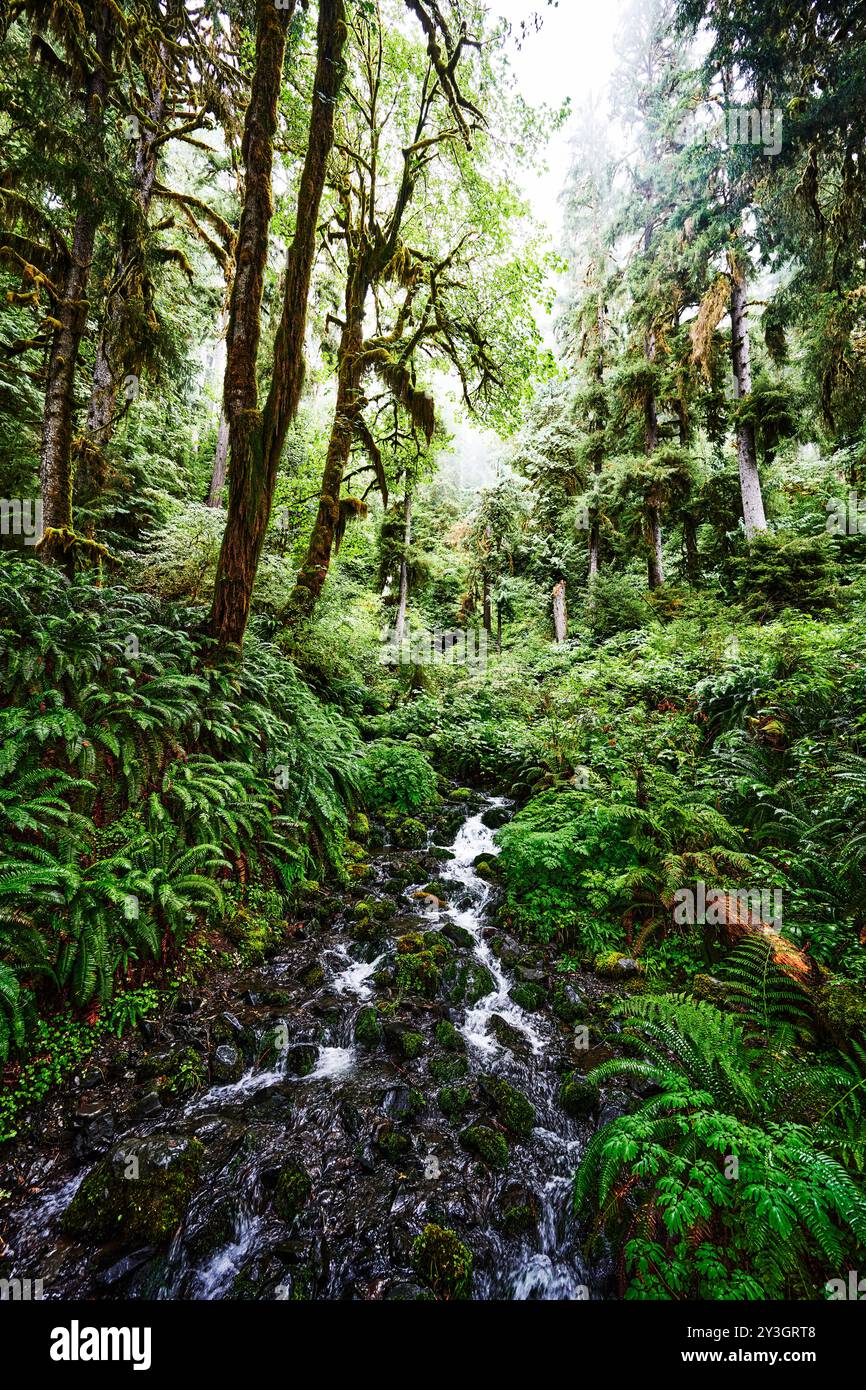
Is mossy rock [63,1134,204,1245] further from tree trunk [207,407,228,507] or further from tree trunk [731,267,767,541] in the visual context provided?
tree trunk [207,407,228,507]

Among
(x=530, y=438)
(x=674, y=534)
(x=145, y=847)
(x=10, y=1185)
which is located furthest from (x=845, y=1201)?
(x=674, y=534)

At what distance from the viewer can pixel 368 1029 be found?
4.20 m

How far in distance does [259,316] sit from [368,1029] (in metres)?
7.65

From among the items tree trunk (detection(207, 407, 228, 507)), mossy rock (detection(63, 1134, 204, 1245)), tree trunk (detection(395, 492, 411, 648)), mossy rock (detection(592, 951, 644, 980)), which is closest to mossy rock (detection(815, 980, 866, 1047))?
mossy rock (detection(592, 951, 644, 980))

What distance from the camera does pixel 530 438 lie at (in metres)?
16.1

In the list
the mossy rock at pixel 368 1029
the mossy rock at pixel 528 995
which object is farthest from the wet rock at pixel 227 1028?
the mossy rock at pixel 528 995

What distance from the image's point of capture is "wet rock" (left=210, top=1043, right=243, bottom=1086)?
3654mm

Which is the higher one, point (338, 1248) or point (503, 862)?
point (503, 862)

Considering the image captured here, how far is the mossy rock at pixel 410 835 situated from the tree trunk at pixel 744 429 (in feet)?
34.1

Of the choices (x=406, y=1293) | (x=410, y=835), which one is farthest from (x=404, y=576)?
(x=406, y=1293)

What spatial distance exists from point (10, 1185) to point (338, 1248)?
1.82 meters

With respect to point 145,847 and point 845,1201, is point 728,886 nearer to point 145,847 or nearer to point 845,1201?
point 845,1201

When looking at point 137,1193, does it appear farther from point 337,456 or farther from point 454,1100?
point 337,456

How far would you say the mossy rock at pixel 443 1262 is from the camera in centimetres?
262
